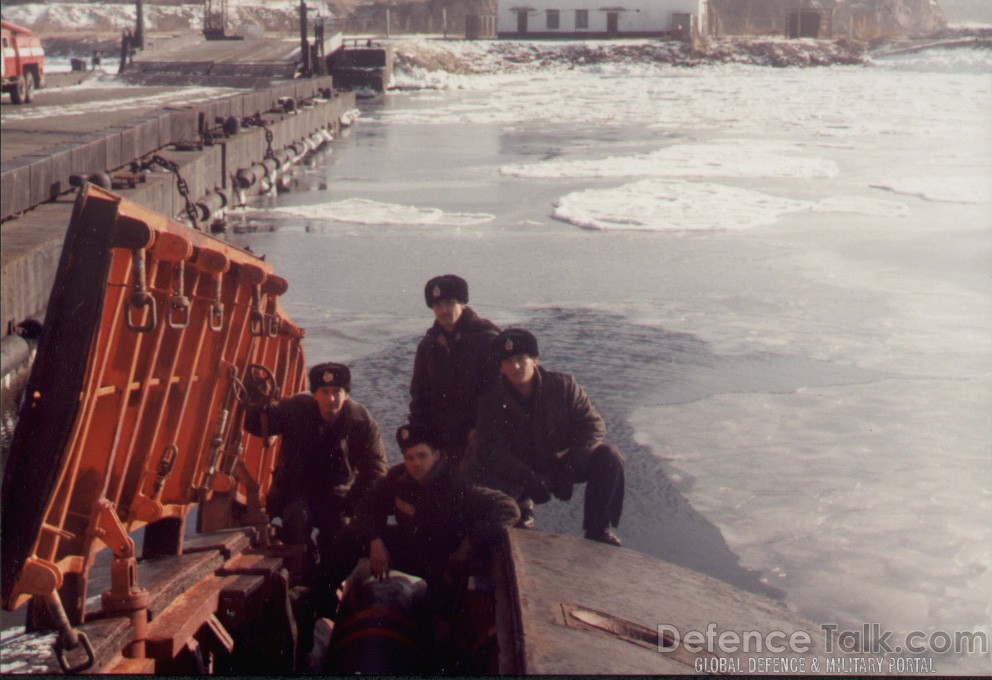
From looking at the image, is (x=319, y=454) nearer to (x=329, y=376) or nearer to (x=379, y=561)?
(x=329, y=376)

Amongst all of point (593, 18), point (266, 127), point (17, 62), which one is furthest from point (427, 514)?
point (593, 18)

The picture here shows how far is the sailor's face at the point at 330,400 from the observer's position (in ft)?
21.0

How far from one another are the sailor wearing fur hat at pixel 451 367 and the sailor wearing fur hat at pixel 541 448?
0.25 m

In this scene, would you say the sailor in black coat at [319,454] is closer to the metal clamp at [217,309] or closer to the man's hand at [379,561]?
the metal clamp at [217,309]

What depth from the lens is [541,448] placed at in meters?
6.60

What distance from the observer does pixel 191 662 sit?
4918 mm

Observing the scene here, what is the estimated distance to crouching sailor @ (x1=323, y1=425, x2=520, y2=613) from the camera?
574 centimetres

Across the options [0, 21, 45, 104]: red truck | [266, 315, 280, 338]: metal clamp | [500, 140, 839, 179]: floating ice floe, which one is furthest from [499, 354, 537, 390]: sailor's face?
[0, 21, 45, 104]: red truck

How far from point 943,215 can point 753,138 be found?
59.2 ft

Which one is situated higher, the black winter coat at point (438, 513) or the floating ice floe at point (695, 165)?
the floating ice floe at point (695, 165)

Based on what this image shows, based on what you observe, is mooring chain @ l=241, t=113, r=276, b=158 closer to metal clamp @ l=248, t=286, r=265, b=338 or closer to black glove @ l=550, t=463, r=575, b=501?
metal clamp @ l=248, t=286, r=265, b=338

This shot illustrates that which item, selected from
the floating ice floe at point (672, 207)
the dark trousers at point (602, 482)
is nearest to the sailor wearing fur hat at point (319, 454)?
the dark trousers at point (602, 482)

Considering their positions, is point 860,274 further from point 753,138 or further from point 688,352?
point 753,138

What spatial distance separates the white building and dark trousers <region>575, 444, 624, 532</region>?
269ft
